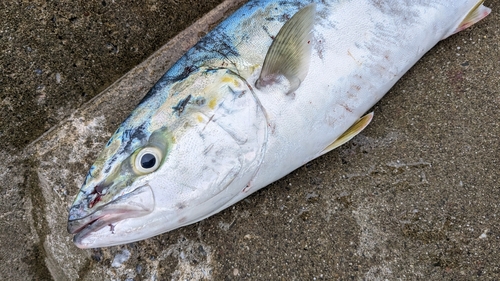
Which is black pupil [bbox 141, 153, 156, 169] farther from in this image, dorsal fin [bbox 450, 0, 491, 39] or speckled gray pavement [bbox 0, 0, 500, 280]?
dorsal fin [bbox 450, 0, 491, 39]

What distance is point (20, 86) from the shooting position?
228 cm

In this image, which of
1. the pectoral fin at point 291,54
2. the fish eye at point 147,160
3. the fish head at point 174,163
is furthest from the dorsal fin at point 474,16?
the fish eye at point 147,160

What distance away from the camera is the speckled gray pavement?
199cm

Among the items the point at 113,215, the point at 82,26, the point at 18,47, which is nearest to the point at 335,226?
the point at 113,215

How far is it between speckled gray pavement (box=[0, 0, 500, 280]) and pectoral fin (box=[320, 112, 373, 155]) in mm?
173

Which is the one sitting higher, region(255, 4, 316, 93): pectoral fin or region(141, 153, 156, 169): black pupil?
region(255, 4, 316, 93): pectoral fin

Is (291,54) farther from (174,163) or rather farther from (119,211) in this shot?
(119,211)

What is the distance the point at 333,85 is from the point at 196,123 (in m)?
0.72

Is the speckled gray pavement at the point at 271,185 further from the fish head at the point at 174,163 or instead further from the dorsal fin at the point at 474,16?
the fish head at the point at 174,163

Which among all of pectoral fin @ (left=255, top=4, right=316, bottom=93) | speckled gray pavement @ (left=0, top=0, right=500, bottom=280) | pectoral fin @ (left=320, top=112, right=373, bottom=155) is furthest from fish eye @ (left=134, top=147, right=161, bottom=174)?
pectoral fin @ (left=320, top=112, right=373, bottom=155)

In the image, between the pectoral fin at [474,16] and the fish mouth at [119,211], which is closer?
the fish mouth at [119,211]

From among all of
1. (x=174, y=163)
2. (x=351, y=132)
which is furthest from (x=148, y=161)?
(x=351, y=132)

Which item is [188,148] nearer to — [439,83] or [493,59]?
[439,83]

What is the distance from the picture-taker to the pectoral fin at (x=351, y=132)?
6.54 feet
